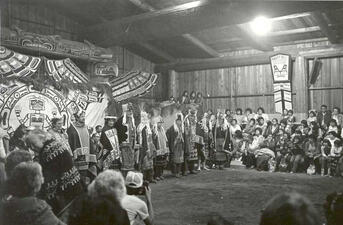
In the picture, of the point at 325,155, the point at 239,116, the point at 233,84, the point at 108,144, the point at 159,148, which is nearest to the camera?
the point at 108,144

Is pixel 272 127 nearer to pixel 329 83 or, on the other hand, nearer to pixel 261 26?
pixel 329 83

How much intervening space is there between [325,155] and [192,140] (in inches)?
120

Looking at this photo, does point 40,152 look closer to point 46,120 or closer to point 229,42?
point 46,120

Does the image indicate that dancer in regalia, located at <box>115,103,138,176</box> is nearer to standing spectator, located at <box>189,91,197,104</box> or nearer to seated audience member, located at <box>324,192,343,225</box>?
standing spectator, located at <box>189,91,197,104</box>

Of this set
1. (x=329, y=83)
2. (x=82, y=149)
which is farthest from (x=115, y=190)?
(x=329, y=83)

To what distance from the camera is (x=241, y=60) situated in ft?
42.2

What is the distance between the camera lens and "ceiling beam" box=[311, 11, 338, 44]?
912 centimetres

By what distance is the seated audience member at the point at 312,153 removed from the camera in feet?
30.6

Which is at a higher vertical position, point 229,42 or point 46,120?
point 229,42

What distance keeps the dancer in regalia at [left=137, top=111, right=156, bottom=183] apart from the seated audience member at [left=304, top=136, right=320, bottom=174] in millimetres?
3802

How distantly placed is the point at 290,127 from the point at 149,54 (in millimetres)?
5324

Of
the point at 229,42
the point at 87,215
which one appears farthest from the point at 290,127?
the point at 87,215

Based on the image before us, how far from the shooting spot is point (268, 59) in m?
12.4

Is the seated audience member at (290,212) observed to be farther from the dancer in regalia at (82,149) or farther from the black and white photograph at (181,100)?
the dancer in regalia at (82,149)
